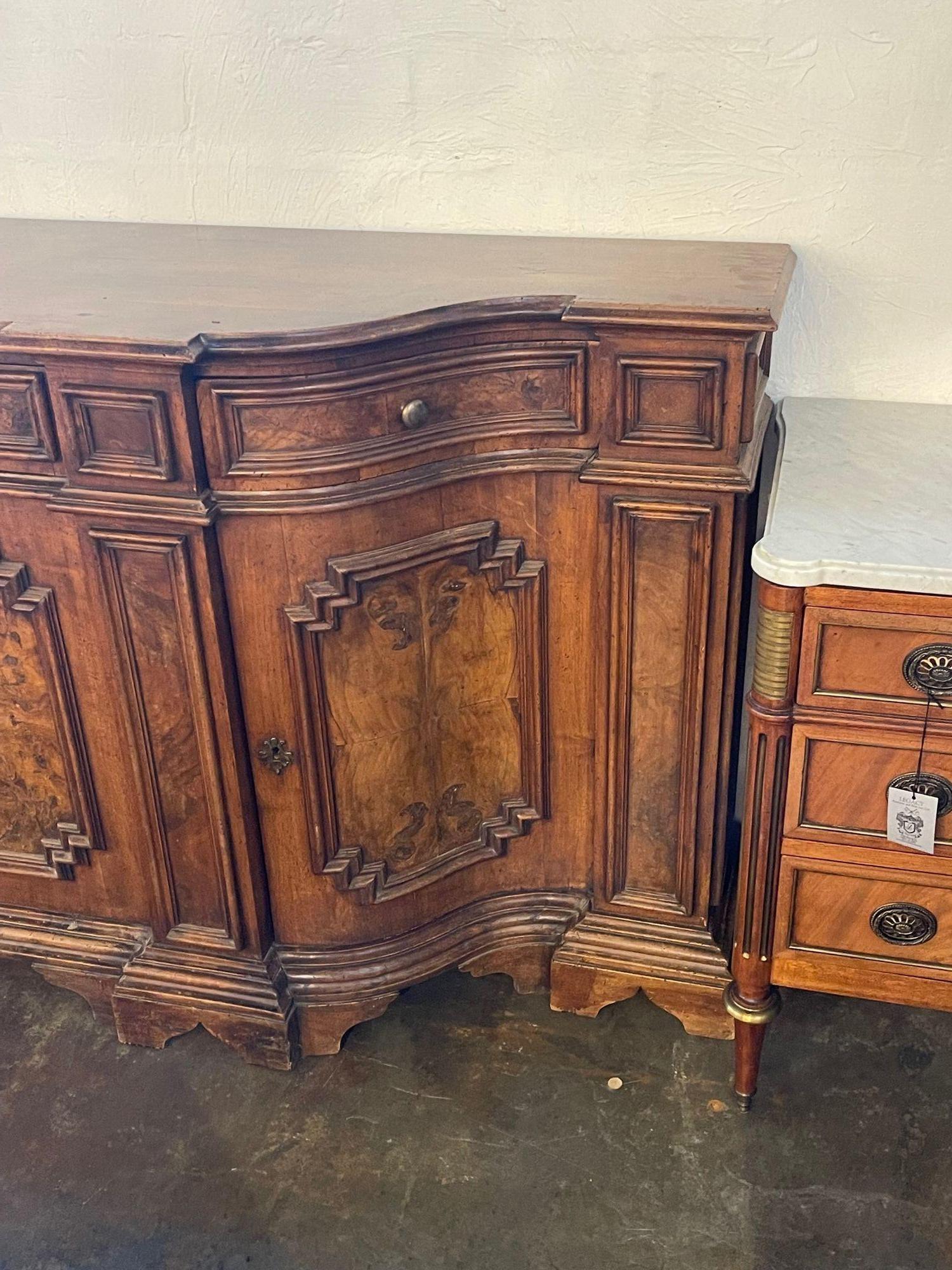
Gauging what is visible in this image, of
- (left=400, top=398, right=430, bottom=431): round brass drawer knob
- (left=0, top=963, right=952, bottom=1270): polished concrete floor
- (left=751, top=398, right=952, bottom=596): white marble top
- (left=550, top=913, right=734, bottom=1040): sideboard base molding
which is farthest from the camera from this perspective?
(left=550, top=913, right=734, bottom=1040): sideboard base molding

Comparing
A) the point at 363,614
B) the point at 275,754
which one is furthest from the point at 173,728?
the point at 363,614

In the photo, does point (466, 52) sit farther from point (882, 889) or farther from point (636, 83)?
point (882, 889)

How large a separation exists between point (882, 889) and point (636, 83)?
1.18 meters

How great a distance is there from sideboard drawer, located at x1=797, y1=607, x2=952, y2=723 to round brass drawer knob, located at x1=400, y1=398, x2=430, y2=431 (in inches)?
20.1

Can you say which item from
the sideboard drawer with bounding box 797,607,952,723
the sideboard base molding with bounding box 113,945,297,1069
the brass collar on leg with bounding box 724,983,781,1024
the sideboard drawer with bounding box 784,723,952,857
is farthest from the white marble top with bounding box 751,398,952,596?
the sideboard base molding with bounding box 113,945,297,1069

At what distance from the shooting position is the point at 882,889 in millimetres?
1472

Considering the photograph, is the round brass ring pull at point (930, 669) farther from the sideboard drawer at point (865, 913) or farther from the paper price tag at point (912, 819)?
the sideboard drawer at point (865, 913)

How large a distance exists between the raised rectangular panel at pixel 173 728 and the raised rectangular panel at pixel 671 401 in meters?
0.57

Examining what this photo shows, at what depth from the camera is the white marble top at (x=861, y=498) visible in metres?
1.30

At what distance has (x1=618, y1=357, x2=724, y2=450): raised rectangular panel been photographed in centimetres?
140

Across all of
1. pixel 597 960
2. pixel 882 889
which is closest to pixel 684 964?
pixel 597 960

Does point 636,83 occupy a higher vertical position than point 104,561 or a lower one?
higher

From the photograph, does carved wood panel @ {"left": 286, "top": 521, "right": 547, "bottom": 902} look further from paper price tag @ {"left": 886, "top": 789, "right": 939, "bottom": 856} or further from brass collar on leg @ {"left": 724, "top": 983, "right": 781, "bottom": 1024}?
paper price tag @ {"left": 886, "top": 789, "right": 939, "bottom": 856}

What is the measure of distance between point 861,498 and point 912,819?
40cm
